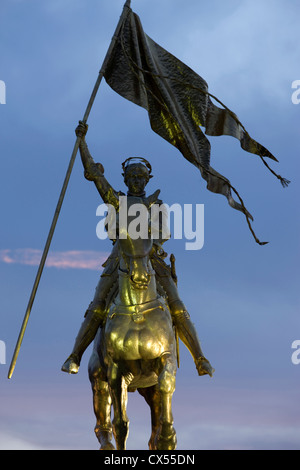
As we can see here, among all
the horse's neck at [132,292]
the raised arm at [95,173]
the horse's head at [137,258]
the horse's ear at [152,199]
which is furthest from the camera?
the raised arm at [95,173]

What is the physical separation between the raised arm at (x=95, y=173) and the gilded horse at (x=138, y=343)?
149 centimetres

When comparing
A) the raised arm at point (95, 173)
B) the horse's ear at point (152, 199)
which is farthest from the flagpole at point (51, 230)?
the horse's ear at point (152, 199)

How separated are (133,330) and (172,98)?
165 inches

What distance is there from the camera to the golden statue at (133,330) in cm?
1265

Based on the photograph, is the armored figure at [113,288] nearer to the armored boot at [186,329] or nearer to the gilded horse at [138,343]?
the armored boot at [186,329]

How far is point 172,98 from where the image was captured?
14.8 meters

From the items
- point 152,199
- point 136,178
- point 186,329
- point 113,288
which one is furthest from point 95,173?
point 186,329

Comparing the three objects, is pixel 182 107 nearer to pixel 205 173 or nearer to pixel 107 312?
pixel 205 173

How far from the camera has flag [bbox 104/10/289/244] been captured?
47.8 ft

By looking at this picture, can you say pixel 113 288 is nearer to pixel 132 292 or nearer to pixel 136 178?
pixel 132 292

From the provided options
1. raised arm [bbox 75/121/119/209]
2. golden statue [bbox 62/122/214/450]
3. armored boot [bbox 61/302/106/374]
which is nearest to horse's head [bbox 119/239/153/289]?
golden statue [bbox 62/122/214/450]

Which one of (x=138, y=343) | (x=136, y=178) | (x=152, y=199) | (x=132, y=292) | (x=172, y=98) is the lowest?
(x=138, y=343)

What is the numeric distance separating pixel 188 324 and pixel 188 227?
1705mm
